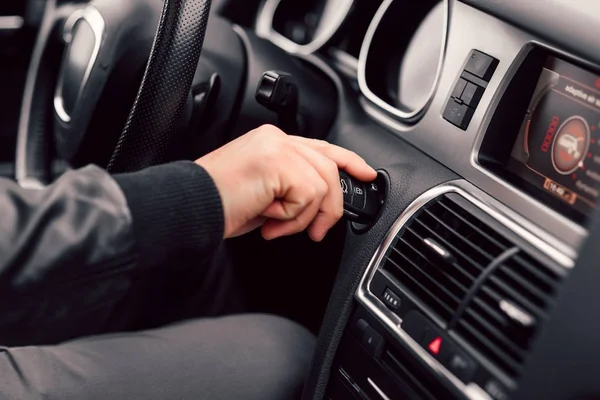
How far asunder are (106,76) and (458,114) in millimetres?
581

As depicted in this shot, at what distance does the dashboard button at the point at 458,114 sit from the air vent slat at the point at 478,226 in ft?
0.34

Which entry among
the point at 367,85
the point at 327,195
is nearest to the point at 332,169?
the point at 327,195

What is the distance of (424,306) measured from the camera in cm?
92

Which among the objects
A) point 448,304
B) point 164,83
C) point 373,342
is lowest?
point 373,342

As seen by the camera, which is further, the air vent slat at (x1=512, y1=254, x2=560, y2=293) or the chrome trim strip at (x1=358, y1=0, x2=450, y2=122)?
the chrome trim strip at (x1=358, y1=0, x2=450, y2=122)

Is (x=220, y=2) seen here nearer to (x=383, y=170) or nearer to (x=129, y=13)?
(x=129, y=13)

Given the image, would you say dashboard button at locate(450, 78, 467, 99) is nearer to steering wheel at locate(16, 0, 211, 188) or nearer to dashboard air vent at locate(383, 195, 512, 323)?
dashboard air vent at locate(383, 195, 512, 323)

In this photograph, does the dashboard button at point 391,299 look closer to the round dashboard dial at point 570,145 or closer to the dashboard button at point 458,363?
the dashboard button at point 458,363

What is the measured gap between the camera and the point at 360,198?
1.03 m

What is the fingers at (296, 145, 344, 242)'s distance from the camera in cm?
91

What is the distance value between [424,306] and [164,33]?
46cm

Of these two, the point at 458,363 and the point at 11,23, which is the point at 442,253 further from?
the point at 11,23

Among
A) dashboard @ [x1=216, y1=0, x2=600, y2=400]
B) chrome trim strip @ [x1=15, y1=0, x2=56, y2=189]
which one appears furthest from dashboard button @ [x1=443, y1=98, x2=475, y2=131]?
chrome trim strip @ [x1=15, y1=0, x2=56, y2=189]

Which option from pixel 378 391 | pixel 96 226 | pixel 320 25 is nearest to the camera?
pixel 96 226
